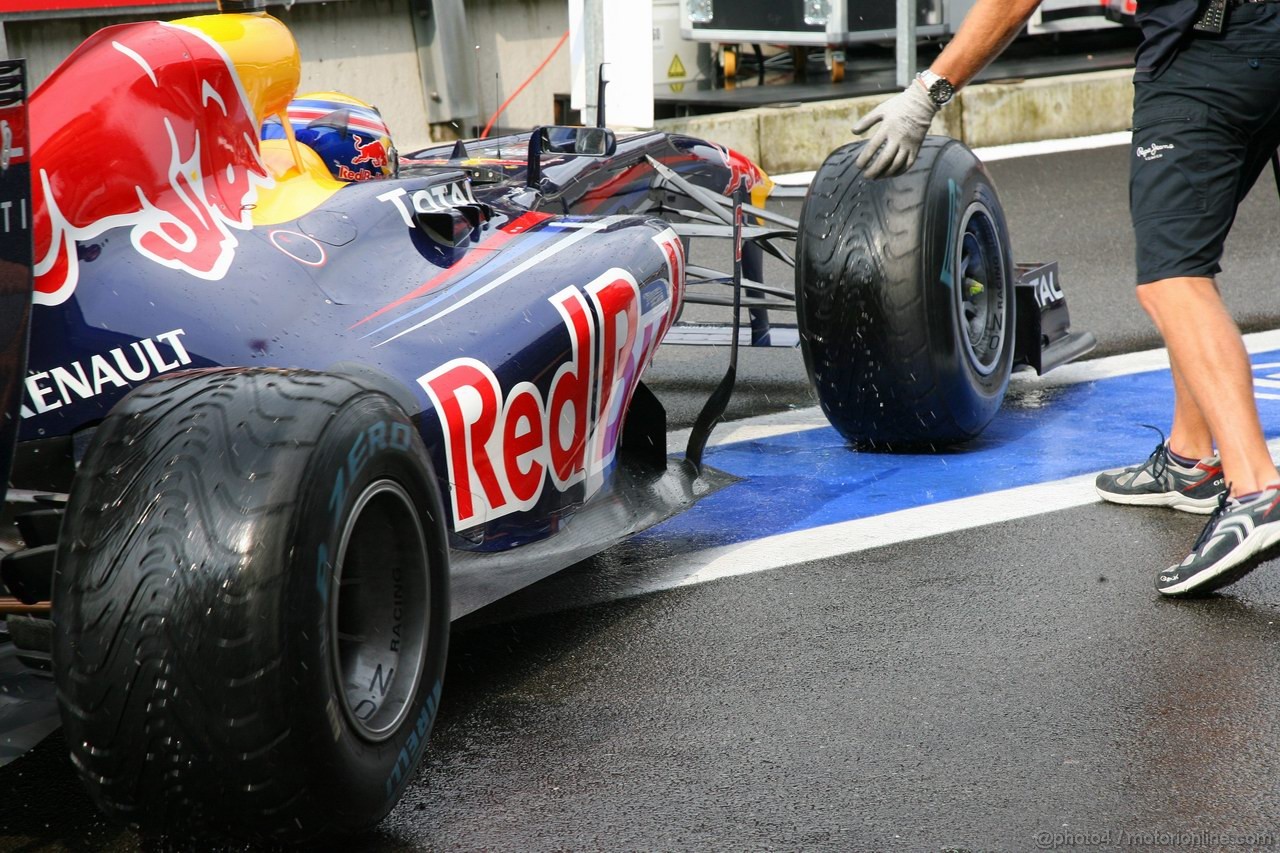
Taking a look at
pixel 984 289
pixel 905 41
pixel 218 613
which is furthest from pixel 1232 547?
pixel 905 41

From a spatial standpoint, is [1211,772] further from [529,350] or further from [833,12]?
[833,12]

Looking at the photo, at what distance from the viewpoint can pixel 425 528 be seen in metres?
2.62

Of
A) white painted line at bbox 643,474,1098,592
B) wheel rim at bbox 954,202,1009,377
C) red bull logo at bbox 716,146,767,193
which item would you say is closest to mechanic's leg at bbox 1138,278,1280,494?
white painted line at bbox 643,474,1098,592

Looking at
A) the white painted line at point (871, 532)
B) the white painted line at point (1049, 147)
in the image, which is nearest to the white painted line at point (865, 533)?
the white painted line at point (871, 532)

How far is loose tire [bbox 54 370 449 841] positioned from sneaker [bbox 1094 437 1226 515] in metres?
2.46

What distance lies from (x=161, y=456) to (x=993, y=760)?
1.47m

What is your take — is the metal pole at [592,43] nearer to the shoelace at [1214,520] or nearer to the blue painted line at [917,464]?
the blue painted line at [917,464]

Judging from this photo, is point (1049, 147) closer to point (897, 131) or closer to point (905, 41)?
point (905, 41)

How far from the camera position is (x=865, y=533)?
162 inches

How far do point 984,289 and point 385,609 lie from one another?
279cm

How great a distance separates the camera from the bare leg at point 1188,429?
13.6 feet

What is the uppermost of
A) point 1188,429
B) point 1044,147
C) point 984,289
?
point 984,289

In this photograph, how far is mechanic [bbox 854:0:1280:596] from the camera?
140 inches

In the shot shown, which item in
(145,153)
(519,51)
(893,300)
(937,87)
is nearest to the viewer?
(145,153)
